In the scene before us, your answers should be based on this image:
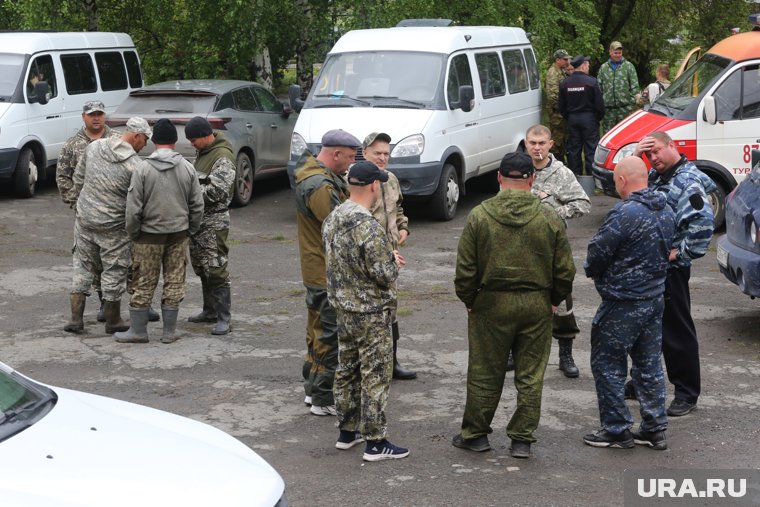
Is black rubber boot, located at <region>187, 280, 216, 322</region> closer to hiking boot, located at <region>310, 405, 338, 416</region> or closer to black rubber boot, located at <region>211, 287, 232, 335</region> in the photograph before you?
black rubber boot, located at <region>211, 287, 232, 335</region>

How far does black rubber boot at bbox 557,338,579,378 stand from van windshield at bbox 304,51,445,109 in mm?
6184

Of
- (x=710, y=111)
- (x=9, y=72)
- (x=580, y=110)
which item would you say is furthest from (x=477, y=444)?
(x=9, y=72)

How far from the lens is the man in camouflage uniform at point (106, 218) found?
8.80m

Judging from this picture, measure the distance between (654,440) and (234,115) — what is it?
10.0m

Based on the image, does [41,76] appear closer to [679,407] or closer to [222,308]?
[222,308]

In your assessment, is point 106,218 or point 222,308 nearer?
point 106,218

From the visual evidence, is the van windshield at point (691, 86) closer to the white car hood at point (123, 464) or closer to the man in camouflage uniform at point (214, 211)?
the man in camouflage uniform at point (214, 211)

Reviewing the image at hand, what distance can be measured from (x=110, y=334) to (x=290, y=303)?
1.72 m

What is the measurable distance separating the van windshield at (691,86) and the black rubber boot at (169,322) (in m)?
6.89

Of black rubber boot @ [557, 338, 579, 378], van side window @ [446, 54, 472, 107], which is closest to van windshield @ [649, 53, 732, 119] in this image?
van side window @ [446, 54, 472, 107]

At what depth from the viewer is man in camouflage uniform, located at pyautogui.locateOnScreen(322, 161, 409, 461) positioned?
609 cm

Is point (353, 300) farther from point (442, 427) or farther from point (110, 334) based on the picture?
point (110, 334)

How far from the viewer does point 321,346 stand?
6957mm

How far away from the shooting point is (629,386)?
24.2ft
